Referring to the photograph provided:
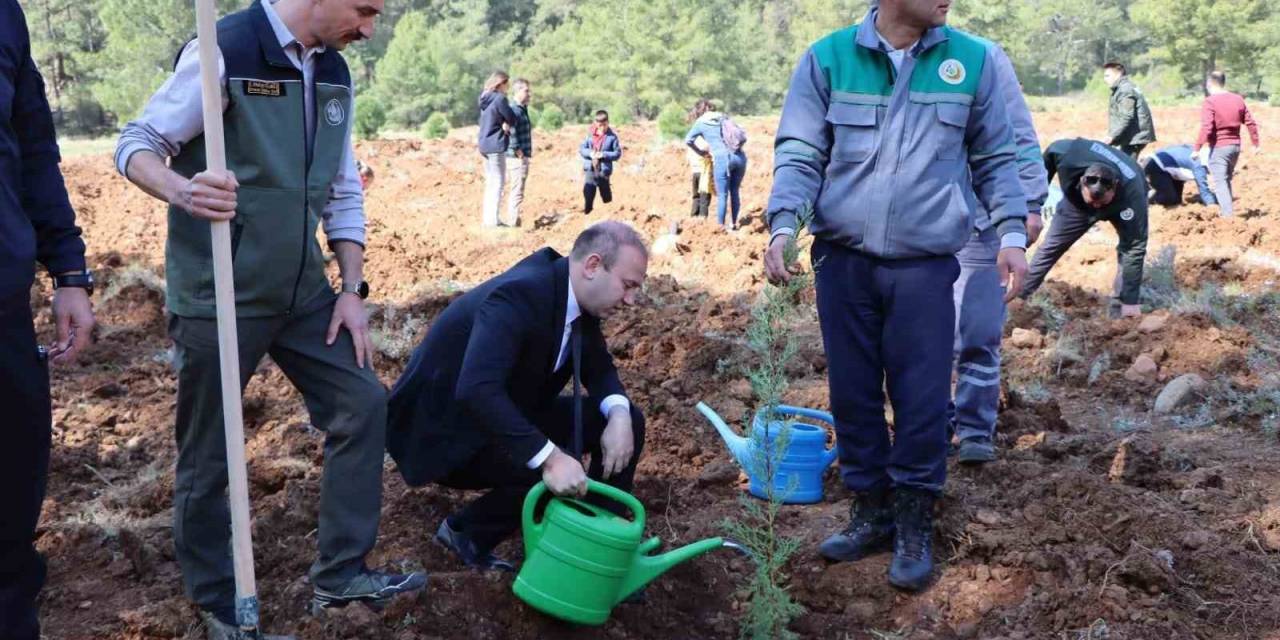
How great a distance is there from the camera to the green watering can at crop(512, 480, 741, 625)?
129 inches

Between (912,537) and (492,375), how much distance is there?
1465mm

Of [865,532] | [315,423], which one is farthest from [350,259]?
[865,532]

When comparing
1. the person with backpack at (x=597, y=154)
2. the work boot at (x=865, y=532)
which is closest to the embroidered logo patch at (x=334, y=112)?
the work boot at (x=865, y=532)

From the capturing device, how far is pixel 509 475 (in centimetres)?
381

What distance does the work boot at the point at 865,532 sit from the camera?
13.0 ft

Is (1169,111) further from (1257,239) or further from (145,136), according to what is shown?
(145,136)

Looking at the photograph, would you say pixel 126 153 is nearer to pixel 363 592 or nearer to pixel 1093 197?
pixel 363 592

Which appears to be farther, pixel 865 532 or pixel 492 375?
pixel 865 532

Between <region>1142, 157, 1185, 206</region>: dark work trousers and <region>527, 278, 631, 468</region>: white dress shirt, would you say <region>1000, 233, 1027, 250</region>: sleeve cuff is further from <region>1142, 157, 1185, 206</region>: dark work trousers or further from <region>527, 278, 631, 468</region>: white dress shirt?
<region>1142, 157, 1185, 206</region>: dark work trousers

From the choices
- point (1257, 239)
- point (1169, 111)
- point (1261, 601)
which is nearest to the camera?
point (1261, 601)

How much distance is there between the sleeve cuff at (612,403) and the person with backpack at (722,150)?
8.87 m

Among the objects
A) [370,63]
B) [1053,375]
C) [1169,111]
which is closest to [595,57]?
[370,63]

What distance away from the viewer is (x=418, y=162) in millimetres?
20906

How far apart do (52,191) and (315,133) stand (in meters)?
0.69
